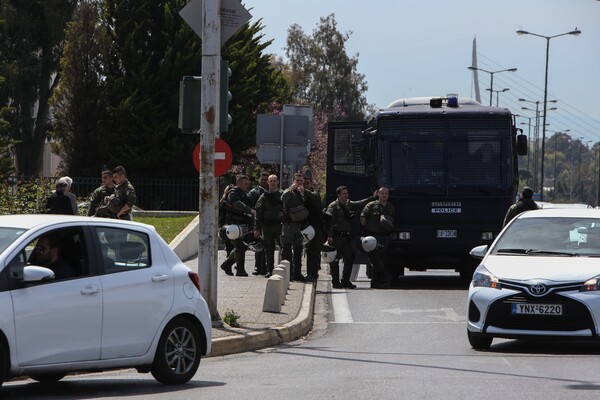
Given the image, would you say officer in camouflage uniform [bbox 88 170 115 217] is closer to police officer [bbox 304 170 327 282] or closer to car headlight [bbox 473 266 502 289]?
police officer [bbox 304 170 327 282]

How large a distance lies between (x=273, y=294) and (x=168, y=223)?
1751cm

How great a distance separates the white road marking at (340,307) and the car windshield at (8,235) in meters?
8.40

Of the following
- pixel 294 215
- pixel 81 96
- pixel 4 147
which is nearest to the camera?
pixel 294 215

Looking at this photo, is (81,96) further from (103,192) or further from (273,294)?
(273,294)

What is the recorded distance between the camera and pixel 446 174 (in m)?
23.6

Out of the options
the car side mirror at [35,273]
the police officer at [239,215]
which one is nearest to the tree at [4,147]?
the police officer at [239,215]

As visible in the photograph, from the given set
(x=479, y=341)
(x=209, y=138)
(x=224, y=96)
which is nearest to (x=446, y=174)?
(x=224, y=96)

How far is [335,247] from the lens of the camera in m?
23.5

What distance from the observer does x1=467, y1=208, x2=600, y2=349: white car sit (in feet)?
44.2

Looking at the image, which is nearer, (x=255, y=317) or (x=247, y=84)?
(x=255, y=317)

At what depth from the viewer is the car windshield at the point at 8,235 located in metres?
10.1

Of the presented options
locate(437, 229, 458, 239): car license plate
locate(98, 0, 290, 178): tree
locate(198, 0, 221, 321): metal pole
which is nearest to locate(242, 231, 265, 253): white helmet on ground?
locate(437, 229, 458, 239): car license plate

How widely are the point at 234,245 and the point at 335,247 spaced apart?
84.6 inches

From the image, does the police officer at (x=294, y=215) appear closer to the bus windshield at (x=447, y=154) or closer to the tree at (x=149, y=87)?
the bus windshield at (x=447, y=154)
